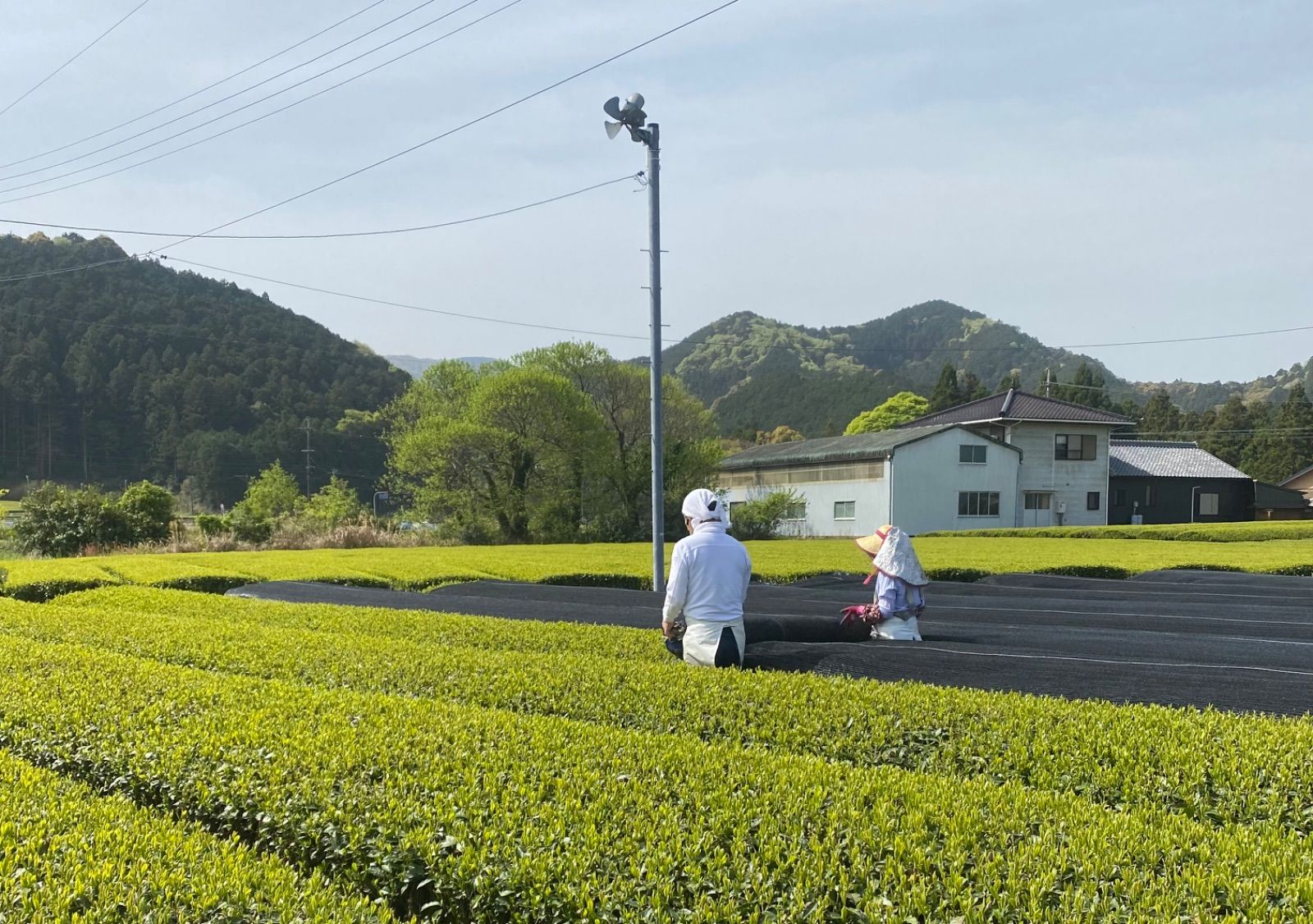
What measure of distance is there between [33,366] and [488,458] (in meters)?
28.7

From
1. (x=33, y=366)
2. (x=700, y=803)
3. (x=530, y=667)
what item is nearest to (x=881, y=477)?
(x=530, y=667)

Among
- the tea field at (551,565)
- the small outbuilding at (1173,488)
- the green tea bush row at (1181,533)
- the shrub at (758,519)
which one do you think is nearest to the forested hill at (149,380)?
the shrub at (758,519)

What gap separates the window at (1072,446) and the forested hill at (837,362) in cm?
3065

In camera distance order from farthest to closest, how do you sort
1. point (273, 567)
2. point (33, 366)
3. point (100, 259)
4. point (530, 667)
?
point (100, 259) < point (33, 366) < point (273, 567) < point (530, 667)

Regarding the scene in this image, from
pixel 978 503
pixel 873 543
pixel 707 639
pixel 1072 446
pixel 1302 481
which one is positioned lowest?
pixel 707 639

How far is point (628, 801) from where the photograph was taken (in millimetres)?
3885

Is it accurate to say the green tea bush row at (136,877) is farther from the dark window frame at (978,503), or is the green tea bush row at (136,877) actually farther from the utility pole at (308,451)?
the utility pole at (308,451)

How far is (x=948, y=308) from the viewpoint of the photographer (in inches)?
5664

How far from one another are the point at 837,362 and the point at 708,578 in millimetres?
106912

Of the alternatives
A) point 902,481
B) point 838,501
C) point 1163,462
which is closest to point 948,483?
point 902,481

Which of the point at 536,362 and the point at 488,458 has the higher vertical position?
the point at 536,362

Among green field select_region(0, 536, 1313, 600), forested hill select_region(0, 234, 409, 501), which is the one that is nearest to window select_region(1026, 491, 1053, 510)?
green field select_region(0, 536, 1313, 600)

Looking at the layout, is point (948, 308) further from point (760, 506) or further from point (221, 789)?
point (221, 789)

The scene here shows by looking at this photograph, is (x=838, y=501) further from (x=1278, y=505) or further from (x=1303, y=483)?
(x=1303, y=483)
